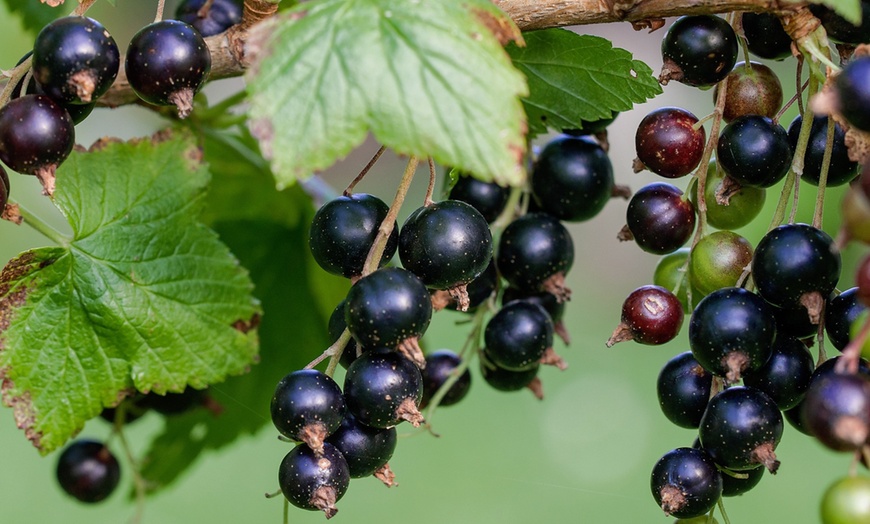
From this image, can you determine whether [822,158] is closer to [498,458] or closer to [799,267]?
[799,267]

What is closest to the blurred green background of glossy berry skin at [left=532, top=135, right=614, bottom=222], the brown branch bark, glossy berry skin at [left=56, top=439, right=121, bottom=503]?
glossy berry skin at [left=56, top=439, right=121, bottom=503]

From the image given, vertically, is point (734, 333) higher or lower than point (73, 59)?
lower

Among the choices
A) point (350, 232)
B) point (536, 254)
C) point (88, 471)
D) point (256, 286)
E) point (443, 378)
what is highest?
point (350, 232)

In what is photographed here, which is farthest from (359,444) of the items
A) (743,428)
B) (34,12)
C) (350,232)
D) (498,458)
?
(498,458)

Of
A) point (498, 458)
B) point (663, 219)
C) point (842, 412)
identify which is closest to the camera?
point (842, 412)

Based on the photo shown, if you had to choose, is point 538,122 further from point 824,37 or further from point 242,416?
point 242,416

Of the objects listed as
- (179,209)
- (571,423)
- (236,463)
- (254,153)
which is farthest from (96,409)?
(571,423)

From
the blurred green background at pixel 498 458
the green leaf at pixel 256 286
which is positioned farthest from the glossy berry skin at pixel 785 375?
the blurred green background at pixel 498 458

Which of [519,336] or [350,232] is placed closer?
[350,232]
